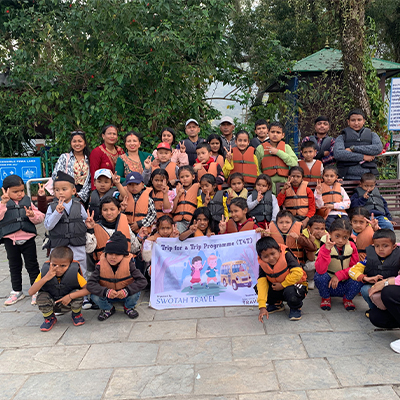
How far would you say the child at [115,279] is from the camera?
4188mm

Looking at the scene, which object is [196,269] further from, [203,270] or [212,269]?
[212,269]

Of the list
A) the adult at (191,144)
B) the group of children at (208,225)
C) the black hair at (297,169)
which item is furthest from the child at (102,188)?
the black hair at (297,169)

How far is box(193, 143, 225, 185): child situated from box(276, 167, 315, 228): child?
0.88 metres

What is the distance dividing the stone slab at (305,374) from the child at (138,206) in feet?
8.01

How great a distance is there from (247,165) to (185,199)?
43.2 inches

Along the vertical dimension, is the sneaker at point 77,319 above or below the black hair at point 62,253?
below

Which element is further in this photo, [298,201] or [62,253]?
[298,201]

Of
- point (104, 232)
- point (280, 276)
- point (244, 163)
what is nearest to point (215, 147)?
point (244, 163)

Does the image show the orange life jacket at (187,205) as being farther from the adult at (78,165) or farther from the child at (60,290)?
the child at (60,290)

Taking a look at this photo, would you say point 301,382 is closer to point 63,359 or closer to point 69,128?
point 63,359

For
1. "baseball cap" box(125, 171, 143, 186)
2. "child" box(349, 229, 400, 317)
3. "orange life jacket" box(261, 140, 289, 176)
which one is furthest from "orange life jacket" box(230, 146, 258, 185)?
"child" box(349, 229, 400, 317)

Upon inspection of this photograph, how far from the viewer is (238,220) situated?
504 centimetres

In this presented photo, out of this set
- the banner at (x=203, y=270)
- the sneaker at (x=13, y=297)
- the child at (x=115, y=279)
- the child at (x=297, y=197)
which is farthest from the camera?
the child at (x=297, y=197)

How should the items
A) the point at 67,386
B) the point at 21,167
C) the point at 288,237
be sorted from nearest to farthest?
1. the point at 67,386
2. the point at 288,237
3. the point at 21,167
